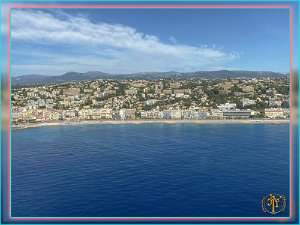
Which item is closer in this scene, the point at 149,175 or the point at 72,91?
the point at 149,175

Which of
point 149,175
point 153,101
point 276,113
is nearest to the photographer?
point 149,175

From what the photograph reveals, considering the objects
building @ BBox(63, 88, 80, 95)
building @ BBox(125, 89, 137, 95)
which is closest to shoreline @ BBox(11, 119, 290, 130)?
building @ BBox(125, 89, 137, 95)

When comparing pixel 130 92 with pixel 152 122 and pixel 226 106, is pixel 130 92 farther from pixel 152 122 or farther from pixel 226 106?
pixel 226 106

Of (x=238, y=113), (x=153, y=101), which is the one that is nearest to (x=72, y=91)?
(x=153, y=101)

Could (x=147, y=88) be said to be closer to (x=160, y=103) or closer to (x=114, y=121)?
(x=160, y=103)

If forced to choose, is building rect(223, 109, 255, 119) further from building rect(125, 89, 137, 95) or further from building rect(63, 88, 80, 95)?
building rect(63, 88, 80, 95)

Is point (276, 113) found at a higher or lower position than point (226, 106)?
lower

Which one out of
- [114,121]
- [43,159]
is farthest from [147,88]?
[43,159]
